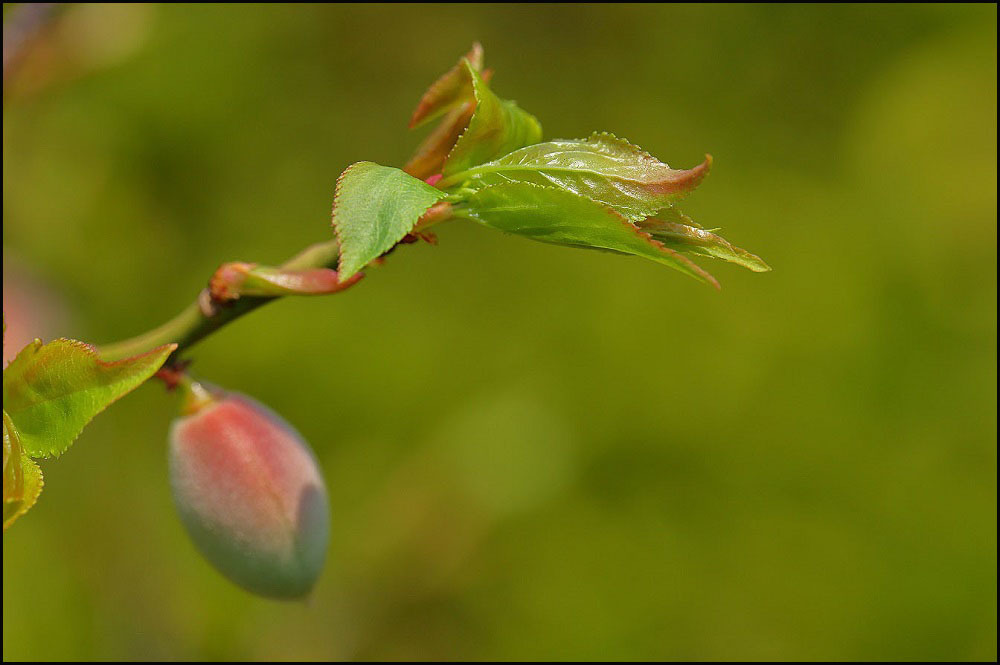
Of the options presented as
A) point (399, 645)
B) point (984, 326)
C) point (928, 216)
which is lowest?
point (399, 645)

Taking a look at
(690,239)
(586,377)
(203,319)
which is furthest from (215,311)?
(586,377)

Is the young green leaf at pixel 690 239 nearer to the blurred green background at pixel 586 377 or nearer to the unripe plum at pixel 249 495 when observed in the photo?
the unripe plum at pixel 249 495

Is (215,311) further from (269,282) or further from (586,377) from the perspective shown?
(586,377)

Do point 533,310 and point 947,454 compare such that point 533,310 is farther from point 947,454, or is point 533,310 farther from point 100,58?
point 100,58

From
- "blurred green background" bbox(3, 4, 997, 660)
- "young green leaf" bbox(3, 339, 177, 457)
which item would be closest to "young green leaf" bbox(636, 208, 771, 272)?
"young green leaf" bbox(3, 339, 177, 457)

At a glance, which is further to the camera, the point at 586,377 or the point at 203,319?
the point at 586,377

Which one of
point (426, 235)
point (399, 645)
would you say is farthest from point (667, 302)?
point (426, 235)
